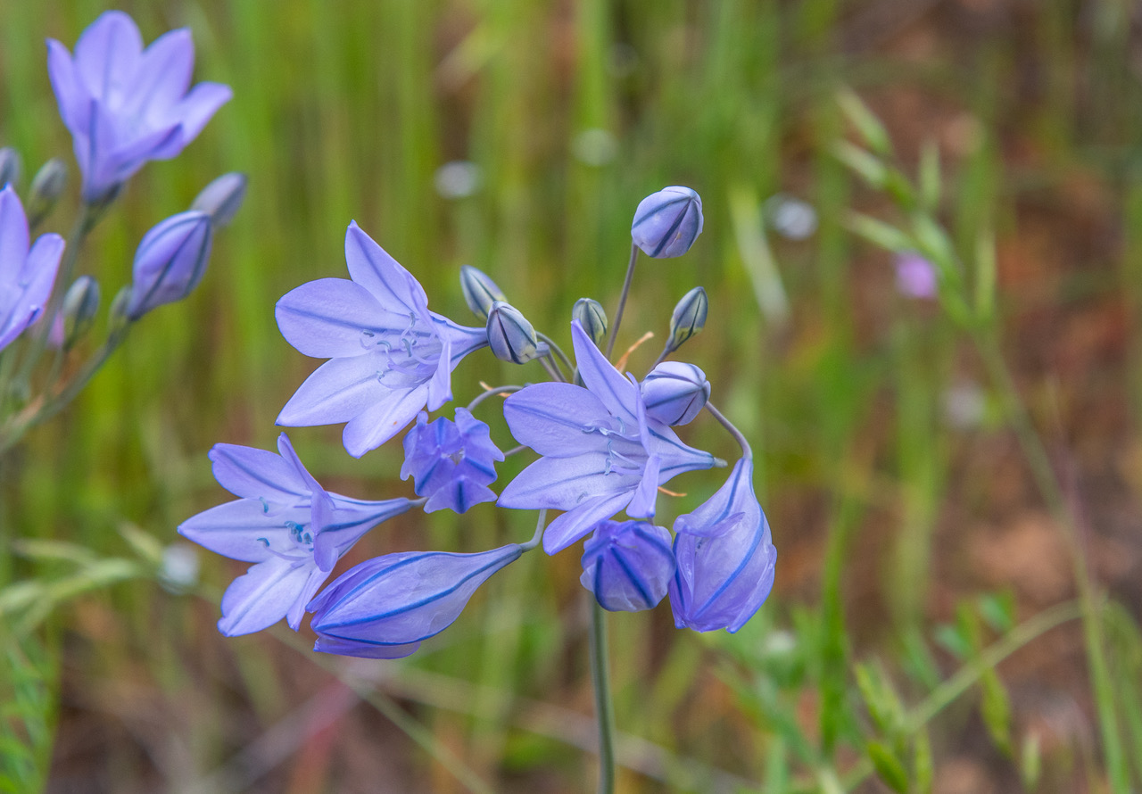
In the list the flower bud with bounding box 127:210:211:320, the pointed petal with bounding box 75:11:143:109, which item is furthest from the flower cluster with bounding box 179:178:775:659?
the pointed petal with bounding box 75:11:143:109

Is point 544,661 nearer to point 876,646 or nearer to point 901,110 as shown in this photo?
point 876,646

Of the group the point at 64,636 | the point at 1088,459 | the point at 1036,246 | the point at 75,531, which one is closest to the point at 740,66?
the point at 1036,246

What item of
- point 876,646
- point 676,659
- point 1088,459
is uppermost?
point 1088,459

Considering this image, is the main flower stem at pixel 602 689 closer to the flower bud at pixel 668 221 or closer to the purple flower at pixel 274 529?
the purple flower at pixel 274 529

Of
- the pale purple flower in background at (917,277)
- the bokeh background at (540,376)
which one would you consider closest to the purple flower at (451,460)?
the bokeh background at (540,376)

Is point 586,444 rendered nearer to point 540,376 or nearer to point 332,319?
point 332,319

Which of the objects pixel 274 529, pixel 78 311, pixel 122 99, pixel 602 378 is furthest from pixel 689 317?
pixel 122 99
